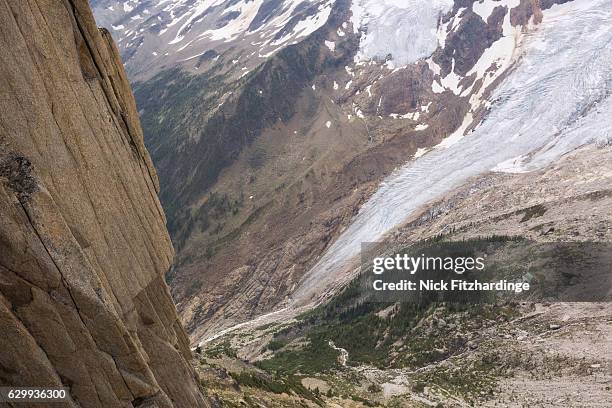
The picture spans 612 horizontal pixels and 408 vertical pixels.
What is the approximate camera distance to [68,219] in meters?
15.6

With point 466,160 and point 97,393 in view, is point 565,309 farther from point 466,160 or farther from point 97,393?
point 466,160

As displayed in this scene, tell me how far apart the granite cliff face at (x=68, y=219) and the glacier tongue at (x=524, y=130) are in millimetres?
104023

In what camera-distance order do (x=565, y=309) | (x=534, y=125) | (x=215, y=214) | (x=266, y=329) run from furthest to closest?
(x=215, y=214) → (x=534, y=125) → (x=266, y=329) → (x=565, y=309)

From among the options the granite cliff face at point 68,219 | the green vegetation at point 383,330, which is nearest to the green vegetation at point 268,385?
the granite cliff face at point 68,219

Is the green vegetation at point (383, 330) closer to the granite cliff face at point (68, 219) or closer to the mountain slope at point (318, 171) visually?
the mountain slope at point (318, 171)

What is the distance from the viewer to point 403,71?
19450cm

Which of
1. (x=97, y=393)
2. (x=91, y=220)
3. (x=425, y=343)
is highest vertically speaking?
(x=91, y=220)

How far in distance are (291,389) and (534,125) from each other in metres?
121

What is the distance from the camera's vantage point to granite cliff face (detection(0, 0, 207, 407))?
1366 centimetres

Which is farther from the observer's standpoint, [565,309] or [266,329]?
[266,329]

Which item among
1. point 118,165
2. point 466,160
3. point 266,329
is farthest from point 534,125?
point 118,165

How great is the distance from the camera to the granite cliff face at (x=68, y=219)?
13656 mm

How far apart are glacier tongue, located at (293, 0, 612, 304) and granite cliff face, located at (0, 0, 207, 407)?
104 m

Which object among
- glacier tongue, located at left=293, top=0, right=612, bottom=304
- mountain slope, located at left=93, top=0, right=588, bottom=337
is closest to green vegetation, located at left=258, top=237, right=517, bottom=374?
glacier tongue, located at left=293, top=0, right=612, bottom=304
